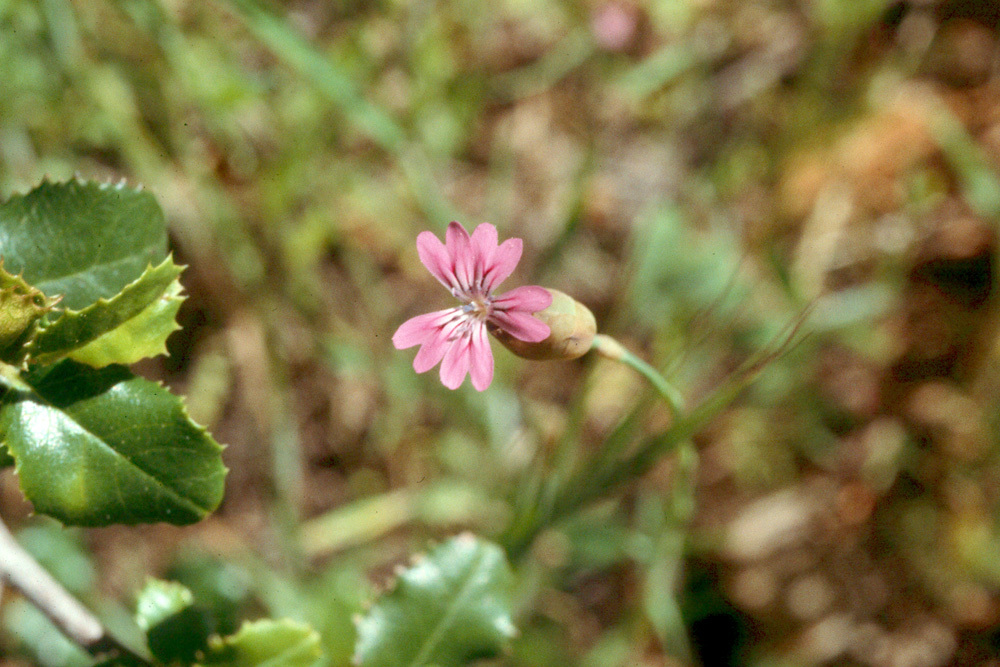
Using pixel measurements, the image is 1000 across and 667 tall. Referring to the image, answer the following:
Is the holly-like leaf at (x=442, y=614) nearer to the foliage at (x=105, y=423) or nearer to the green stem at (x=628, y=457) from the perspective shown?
the green stem at (x=628, y=457)

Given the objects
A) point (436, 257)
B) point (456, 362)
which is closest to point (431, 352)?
point (456, 362)

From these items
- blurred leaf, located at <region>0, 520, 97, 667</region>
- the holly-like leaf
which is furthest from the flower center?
blurred leaf, located at <region>0, 520, 97, 667</region>

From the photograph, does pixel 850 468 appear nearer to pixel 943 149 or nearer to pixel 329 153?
pixel 943 149

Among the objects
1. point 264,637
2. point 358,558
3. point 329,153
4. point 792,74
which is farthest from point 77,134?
point 792,74

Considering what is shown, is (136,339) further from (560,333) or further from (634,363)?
(634,363)

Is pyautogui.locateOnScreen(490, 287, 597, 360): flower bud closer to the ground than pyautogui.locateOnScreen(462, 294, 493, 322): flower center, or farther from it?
closer to the ground

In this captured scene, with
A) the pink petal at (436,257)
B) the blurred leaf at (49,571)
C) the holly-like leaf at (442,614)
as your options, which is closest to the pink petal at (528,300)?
the pink petal at (436,257)

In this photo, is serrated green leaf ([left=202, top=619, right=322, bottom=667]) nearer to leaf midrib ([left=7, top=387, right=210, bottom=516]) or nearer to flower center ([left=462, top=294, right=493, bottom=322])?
leaf midrib ([left=7, top=387, right=210, bottom=516])
